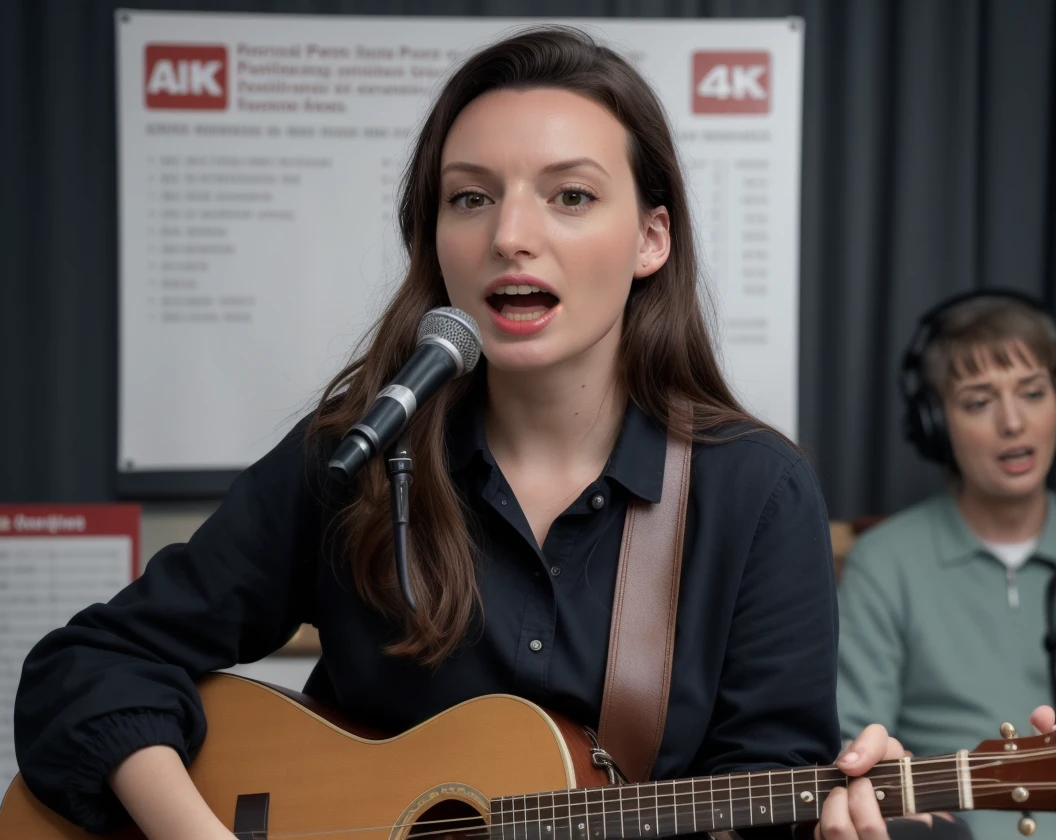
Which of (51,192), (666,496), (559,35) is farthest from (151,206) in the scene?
(666,496)

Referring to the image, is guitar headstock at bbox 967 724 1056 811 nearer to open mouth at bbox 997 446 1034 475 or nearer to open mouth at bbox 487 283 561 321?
open mouth at bbox 487 283 561 321

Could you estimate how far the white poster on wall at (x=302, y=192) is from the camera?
111 inches

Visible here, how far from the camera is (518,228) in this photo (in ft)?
4.88

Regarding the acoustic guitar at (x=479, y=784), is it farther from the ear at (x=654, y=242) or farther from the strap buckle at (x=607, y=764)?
the ear at (x=654, y=242)

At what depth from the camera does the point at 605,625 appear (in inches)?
62.2

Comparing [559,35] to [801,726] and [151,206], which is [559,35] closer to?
[801,726]

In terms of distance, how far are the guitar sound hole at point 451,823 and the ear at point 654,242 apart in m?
0.76

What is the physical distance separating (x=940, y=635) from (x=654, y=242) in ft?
4.22

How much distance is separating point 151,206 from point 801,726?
1.99 m

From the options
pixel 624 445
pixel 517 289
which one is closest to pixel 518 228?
pixel 517 289

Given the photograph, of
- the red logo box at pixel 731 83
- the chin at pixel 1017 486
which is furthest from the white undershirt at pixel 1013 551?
the red logo box at pixel 731 83

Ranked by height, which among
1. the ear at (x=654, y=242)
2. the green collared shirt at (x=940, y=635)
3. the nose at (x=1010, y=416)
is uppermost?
the ear at (x=654, y=242)

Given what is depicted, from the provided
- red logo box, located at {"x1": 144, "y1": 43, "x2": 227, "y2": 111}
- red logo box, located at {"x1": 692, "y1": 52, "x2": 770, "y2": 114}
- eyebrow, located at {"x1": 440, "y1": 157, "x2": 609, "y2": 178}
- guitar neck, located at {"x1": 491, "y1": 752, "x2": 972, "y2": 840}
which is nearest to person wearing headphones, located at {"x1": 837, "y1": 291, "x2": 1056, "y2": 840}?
red logo box, located at {"x1": 692, "y1": 52, "x2": 770, "y2": 114}

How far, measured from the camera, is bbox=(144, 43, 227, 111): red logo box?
279 cm
